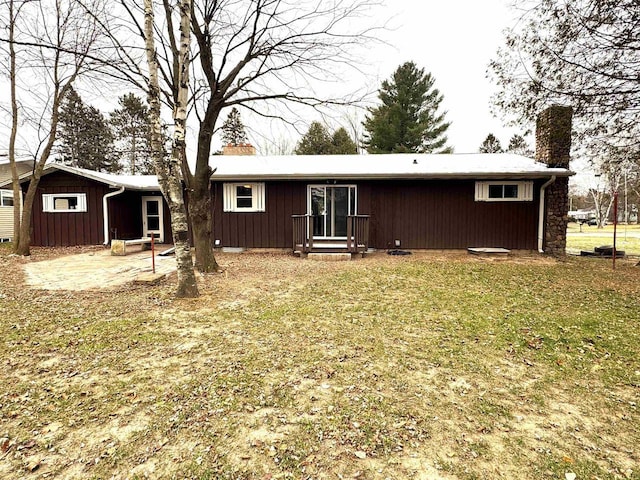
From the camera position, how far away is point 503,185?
10.3 metres

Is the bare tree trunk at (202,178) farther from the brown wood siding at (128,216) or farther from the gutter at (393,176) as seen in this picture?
the brown wood siding at (128,216)

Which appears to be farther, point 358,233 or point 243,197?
point 243,197

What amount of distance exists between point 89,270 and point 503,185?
1176cm

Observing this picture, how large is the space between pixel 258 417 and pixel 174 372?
1.11 m

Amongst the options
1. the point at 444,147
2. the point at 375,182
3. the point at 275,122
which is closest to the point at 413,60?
the point at 444,147

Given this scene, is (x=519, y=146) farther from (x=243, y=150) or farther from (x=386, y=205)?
(x=243, y=150)

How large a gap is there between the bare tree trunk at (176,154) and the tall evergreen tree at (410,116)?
21.0 meters

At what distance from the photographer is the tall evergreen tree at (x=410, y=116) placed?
970 inches

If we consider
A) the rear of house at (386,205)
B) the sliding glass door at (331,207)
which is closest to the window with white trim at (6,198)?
the rear of house at (386,205)

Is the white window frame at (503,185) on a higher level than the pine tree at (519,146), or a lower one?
lower

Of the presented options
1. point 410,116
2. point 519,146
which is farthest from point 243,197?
point 519,146

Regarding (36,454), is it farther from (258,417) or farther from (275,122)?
(275,122)

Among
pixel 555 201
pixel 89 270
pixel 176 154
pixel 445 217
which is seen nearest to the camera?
pixel 176 154

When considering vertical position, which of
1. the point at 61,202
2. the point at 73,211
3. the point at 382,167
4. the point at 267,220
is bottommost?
the point at 267,220
